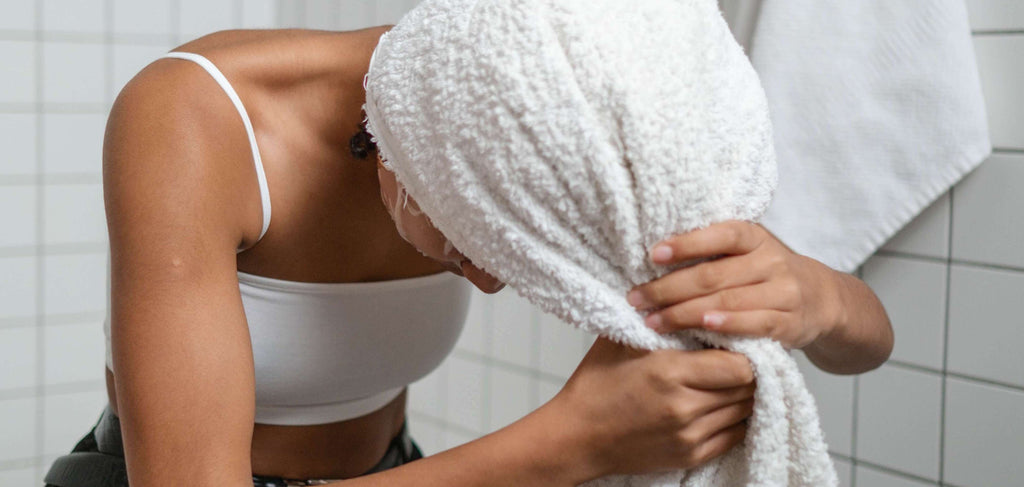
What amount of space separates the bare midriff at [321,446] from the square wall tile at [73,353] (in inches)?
38.7

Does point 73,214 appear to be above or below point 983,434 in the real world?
below

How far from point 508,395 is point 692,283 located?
1.07 m

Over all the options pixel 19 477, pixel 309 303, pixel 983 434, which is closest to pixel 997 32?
pixel 983 434

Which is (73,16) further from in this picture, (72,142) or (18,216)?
(18,216)

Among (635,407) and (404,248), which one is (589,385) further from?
(404,248)

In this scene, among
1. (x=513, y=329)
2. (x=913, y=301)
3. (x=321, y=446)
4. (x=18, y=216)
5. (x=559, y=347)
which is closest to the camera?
(x=321, y=446)

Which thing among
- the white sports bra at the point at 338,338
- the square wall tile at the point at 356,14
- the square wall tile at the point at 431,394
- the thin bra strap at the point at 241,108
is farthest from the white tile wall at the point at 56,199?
the thin bra strap at the point at 241,108

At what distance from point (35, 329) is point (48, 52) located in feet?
1.66

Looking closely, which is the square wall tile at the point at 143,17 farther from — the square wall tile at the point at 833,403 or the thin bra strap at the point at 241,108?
the square wall tile at the point at 833,403

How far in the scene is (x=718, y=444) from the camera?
563 millimetres

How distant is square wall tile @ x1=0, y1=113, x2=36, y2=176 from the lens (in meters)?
1.63

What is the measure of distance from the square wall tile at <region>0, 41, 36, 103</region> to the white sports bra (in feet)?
3.29

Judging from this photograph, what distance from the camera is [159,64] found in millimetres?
685

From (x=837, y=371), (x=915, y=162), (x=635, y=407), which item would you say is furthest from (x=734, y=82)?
(x=915, y=162)
